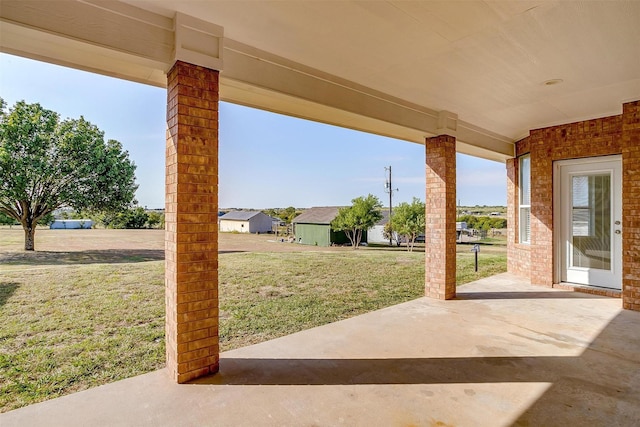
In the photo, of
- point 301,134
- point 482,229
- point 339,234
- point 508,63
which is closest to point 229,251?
point 301,134

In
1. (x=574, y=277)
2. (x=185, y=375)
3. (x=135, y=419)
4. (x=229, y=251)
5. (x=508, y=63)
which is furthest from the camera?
(x=229, y=251)

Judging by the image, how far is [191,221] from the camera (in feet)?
8.04

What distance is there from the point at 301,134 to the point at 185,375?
1197 cm

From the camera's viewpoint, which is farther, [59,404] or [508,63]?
[508,63]

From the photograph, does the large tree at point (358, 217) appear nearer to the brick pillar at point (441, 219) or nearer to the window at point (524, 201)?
the window at point (524, 201)

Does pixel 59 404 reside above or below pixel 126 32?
below

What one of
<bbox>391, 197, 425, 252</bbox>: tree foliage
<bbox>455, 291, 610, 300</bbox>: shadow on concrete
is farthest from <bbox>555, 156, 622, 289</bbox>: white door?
<bbox>391, 197, 425, 252</bbox>: tree foliage

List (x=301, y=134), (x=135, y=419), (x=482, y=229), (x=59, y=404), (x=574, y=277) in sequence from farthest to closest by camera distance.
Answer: (x=482, y=229), (x=301, y=134), (x=574, y=277), (x=59, y=404), (x=135, y=419)

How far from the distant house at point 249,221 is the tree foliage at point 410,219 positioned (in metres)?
8.94

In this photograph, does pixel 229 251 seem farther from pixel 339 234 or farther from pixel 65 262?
pixel 339 234

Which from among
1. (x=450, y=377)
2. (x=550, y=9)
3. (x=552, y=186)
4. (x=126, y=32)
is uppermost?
(x=550, y=9)

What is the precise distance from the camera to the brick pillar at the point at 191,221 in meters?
2.40

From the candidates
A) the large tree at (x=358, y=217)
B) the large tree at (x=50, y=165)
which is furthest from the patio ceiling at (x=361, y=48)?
the large tree at (x=358, y=217)

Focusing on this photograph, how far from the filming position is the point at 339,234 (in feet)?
68.5
